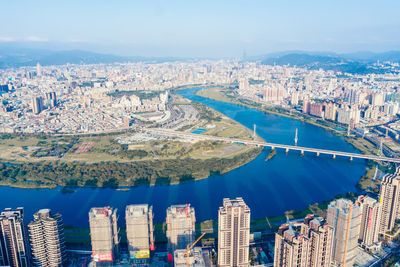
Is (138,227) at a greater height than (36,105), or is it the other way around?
(36,105)

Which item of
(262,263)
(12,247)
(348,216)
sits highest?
(348,216)

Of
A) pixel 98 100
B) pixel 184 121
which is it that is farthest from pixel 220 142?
pixel 98 100

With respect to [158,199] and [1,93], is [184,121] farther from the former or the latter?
[1,93]

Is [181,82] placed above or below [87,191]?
above

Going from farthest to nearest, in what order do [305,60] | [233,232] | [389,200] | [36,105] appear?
[305,60]
[36,105]
[389,200]
[233,232]

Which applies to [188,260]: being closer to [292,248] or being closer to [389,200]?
[292,248]

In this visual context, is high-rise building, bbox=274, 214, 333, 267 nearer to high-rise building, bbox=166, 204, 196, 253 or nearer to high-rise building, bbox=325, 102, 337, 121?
high-rise building, bbox=166, 204, 196, 253

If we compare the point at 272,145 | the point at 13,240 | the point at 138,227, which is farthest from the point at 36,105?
the point at 138,227
